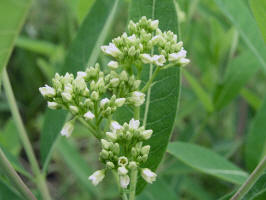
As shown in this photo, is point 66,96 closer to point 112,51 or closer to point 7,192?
point 112,51

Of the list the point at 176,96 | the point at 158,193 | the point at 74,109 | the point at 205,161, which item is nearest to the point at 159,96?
the point at 176,96

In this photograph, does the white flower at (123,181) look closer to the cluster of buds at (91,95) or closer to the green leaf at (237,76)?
the cluster of buds at (91,95)

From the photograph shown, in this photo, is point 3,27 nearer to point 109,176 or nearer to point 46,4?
point 109,176

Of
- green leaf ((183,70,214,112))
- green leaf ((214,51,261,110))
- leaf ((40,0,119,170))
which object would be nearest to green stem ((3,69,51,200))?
leaf ((40,0,119,170))

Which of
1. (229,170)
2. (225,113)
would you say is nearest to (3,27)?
(229,170)

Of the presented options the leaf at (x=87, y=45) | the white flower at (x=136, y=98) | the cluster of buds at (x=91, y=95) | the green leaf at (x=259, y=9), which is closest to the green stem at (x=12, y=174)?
the cluster of buds at (x=91, y=95)

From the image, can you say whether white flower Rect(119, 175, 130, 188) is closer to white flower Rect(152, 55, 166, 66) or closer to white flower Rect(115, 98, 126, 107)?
white flower Rect(115, 98, 126, 107)
